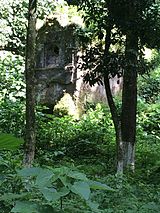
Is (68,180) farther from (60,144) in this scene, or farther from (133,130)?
(60,144)

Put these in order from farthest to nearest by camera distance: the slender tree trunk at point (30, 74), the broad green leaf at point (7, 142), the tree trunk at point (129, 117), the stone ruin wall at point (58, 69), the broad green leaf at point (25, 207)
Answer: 1. the stone ruin wall at point (58, 69)
2. the tree trunk at point (129, 117)
3. the slender tree trunk at point (30, 74)
4. the broad green leaf at point (7, 142)
5. the broad green leaf at point (25, 207)

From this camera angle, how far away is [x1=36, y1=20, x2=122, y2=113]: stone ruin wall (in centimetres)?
1060

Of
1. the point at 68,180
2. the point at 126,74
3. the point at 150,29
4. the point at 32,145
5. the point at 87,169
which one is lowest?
the point at 87,169

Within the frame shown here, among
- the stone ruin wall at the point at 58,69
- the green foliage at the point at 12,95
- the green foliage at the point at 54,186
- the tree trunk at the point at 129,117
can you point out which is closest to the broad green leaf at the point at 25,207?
the green foliage at the point at 54,186

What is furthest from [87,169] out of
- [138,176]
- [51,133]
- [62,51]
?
[62,51]

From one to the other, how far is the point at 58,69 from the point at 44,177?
32.5 feet

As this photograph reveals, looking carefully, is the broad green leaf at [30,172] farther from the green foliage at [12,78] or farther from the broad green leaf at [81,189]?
the green foliage at [12,78]

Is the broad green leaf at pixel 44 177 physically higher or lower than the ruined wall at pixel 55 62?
lower

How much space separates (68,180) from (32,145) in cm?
405

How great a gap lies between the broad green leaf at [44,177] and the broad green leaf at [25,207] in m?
0.06

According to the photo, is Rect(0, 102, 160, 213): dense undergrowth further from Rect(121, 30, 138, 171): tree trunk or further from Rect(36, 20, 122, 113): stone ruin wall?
Rect(36, 20, 122, 113): stone ruin wall

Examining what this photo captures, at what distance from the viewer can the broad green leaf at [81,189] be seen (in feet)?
3.49

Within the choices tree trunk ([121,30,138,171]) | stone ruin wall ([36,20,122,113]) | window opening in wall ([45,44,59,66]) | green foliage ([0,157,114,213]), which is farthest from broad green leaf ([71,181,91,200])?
window opening in wall ([45,44,59,66])

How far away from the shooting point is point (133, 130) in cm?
627
